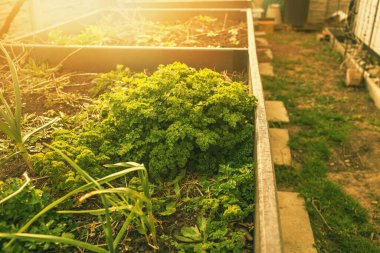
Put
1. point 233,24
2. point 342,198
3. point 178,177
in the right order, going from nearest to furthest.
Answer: point 178,177 → point 342,198 → point 233,24

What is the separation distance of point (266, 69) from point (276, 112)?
187 cm

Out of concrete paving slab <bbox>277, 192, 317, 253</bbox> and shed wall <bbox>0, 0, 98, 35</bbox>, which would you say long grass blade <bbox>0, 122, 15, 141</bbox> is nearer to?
concrete paving slab <bbox>277, 192, 317, 253</bbox>

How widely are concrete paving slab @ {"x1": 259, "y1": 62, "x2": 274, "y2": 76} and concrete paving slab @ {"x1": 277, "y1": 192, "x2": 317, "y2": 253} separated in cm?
326

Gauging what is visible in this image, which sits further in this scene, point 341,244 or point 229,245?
point 341,244

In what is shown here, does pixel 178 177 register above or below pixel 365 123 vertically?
above

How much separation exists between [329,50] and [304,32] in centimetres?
205

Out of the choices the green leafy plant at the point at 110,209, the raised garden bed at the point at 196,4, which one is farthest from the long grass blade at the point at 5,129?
the raised garden bed at the point at 196,4

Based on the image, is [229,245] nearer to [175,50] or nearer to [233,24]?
[175,50]

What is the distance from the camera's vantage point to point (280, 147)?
3.70 metres

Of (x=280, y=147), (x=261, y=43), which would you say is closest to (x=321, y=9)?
(x=261, y=43)

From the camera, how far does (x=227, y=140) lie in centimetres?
209

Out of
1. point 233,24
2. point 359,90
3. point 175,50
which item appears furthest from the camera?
point 233,24

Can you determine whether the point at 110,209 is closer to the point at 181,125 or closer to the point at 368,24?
the point at 181,125

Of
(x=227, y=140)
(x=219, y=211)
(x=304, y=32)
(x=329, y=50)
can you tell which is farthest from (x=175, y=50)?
(x=304, y=32)
